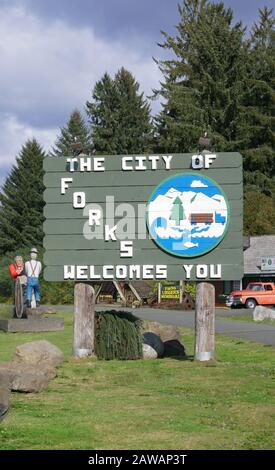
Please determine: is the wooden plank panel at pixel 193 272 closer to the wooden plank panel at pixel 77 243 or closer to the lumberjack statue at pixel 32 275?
the wooden plank panel at pixel 77 243

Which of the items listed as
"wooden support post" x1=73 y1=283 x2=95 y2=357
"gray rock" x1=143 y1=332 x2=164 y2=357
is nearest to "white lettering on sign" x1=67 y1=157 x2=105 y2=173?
"wooden support post" x1=73 y1=283 x2=95 y2=357

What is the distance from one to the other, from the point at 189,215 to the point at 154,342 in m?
2.48

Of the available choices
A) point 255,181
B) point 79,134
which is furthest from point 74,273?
point 79,134

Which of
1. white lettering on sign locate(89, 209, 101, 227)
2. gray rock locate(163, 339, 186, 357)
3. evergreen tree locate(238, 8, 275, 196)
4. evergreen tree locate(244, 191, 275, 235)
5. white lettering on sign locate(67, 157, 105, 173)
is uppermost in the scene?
evergreen tree locate(238, 8, 275, 196)

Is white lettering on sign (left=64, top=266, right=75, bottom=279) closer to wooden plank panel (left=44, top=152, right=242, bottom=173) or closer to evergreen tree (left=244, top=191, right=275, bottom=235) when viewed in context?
wooden plank panel (left=44, top=152, right=242, bottom=173)

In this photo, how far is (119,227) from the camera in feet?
43.5

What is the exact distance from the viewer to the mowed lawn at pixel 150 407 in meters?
6.68

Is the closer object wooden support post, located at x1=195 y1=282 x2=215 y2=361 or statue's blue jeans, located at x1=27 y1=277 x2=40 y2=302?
wooden support post, located at x1=195 y1=282 x2=215 y2=361

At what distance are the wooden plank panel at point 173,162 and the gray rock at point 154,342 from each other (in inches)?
125

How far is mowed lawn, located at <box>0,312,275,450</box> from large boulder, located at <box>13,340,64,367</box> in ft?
0.92

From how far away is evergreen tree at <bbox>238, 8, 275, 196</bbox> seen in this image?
63.8m

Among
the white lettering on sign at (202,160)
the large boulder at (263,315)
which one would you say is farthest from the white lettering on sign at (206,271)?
the large boulder at (263,315)

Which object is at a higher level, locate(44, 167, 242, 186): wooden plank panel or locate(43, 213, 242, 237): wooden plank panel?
locate(44, 167, 242, 186): wooden plank panel

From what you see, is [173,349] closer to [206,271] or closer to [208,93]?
[206,271]
